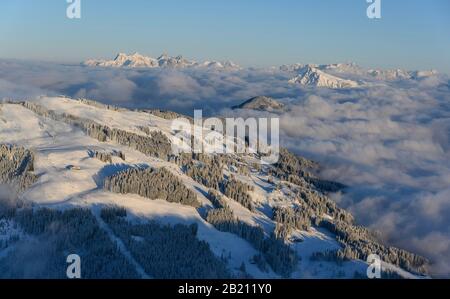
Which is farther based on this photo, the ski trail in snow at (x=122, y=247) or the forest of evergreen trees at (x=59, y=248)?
the ski trail in snow at (x=122, y=247)

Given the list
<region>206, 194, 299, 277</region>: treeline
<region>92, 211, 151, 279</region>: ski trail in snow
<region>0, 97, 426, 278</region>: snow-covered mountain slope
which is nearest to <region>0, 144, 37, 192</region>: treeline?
<region>0, 97, 426, 278</region>: snow-covered mountain slope

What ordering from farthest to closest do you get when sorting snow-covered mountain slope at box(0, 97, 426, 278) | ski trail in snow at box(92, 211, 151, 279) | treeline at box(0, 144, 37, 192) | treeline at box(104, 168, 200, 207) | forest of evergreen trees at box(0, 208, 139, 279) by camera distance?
treeline at box(104, 168, 200, 207) → treeline at box(0, 144, 37, 192) → snow-covered mountain slope at box(0, 97, 426, 278) → ski trail in snow at box(92, 211, 151, 279) → forest of evergreen trees at box(0, 208, 139, 279)

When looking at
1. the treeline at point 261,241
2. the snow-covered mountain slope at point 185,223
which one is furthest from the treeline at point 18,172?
the treeline at point 261,241

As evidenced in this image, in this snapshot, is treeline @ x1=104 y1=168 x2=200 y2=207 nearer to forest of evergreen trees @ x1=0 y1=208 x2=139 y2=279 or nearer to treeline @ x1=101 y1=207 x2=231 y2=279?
treeline @ x1=101 y1=207 x2=231 y2=279

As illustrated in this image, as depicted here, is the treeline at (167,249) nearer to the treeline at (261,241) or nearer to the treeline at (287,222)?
the treeline at (261,241)

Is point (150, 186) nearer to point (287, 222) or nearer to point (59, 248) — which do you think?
point (287, 222)

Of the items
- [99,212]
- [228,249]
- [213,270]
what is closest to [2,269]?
[99,212]

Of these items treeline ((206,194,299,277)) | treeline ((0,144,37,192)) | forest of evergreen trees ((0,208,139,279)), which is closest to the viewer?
forest of evergreen trees ((0,208,139,279))
